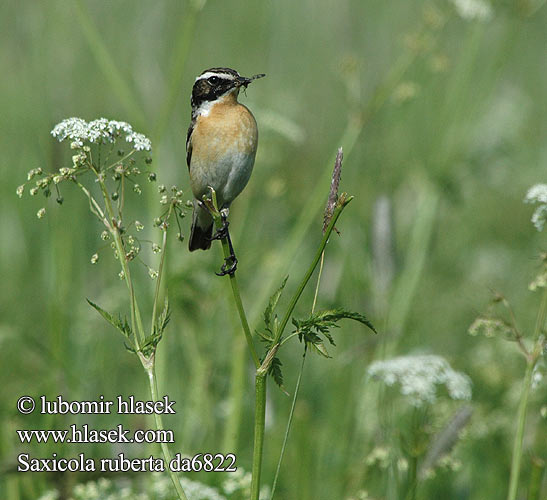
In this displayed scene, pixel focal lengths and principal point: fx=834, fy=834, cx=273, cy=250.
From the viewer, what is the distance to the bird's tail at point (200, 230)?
3.80m

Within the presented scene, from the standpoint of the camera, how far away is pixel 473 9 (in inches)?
182

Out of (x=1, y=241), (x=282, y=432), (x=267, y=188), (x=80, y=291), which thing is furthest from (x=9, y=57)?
(x=282, y=432)

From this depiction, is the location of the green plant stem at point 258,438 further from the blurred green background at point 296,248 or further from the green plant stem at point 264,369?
the blurred green background at point 296,248

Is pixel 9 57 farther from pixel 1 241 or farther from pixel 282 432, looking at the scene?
pixel 282 432

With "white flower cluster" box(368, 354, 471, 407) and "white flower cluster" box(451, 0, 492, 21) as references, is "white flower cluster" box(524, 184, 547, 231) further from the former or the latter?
"white flower cluster" box(451, 0, 492, 21)

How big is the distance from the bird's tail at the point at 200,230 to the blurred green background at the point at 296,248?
→ 16 cm

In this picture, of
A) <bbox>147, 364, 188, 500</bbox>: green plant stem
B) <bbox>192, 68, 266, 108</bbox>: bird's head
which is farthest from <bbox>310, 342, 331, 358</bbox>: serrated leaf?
<bbox>192, 68, 266, 108</bbox>: bird's head

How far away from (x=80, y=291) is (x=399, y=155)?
9.39 feet

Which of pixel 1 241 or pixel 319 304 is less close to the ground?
pixel 1 241

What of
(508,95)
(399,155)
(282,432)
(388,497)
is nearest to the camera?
(388,497)

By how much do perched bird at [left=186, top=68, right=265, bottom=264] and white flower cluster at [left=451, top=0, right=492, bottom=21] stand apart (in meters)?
1.75

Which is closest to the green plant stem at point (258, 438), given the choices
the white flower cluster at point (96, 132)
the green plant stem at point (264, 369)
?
the green plant stem at point (264, 369)

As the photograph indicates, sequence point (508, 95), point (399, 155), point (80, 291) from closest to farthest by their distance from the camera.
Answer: point (80, 291), point (399, 155), point (508, 95)

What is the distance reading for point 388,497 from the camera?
2.97m
